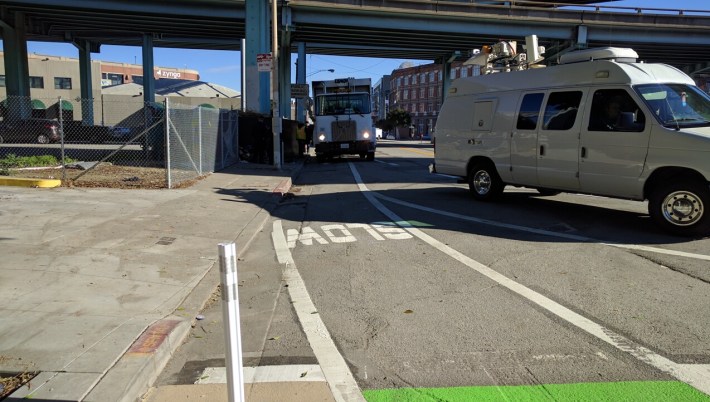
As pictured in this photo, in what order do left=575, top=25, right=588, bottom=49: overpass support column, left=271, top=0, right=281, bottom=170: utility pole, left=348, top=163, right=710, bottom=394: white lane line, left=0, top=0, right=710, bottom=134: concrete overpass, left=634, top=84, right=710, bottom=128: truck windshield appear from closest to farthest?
left=348, top=163, right=710, bottom=394: white lane line < left=634, top=84, right=710, bottom=128: truck windshield < left=271, top=0, right=281, bottom=170: utility pole < left=0, top=0, right=710, bottom=134: concrete overpass < left=575, top=25, right=588, bottom=49: overpass support column

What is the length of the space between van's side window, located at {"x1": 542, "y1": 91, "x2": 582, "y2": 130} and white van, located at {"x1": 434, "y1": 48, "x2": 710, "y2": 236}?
0.06 ft

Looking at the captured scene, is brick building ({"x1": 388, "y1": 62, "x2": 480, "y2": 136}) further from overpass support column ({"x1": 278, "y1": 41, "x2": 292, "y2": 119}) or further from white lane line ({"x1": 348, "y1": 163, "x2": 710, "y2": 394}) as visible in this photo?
white lane line ({"x1": 348, "y1": 163, "x2": 710, "y2": 394})

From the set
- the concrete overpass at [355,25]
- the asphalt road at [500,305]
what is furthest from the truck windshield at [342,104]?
the asphalt road at [500,305]

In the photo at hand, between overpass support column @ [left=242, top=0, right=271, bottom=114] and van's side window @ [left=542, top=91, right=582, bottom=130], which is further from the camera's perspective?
overpass support column @ [left=242, top=0, right=271, bottom=114]

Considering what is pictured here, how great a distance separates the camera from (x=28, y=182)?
11.5m

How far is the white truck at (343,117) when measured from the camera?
22922 mm

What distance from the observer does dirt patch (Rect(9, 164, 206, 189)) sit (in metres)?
12.0

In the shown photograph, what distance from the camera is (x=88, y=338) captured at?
3.86 m

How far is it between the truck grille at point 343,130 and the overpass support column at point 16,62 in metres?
25.0

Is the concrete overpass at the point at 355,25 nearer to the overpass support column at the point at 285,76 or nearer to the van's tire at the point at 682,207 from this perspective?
the overpass support column at the point at 285,76

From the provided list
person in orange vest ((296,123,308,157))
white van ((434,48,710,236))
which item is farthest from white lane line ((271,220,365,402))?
person in orange vest ((296,123,308,157))

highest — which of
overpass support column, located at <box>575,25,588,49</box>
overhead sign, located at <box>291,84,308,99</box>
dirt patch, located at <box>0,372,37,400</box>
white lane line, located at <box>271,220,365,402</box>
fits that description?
overpass support column, located at <box>575,25,588,49</box>

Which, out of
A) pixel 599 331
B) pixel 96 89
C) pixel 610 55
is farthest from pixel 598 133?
pixel 96 89

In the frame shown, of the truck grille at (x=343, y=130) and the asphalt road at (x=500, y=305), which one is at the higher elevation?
the truck grille at (x=343, y=130)
